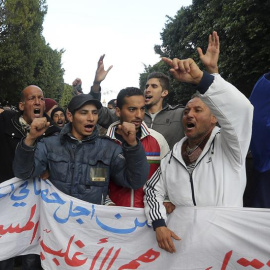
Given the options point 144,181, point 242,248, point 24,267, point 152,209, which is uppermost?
point 144,181

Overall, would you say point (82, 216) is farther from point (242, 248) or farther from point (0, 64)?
point (0, 64)

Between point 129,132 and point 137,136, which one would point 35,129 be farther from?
point 137,136

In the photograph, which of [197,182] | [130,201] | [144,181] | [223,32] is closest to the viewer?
[197,182]

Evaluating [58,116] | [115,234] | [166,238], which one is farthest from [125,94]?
[58,116]

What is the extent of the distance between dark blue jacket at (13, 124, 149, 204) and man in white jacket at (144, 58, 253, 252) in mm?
293

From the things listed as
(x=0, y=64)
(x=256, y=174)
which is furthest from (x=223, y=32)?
(x=0, y=64)

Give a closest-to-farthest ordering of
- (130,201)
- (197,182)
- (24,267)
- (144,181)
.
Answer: (197,182) → (144,181) → (130,201) → (24,267)

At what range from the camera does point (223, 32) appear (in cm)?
1584

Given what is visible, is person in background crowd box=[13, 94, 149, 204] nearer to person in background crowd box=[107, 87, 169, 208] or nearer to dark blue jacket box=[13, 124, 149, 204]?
dark blue jacket box=[13, 124, 149, 204]

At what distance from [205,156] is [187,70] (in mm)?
682

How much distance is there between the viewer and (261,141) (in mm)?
2912

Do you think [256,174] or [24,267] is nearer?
[256,174]

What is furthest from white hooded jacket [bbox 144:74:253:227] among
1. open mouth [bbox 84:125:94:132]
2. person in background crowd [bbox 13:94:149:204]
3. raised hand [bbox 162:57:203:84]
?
open mouth [bbox 84:125:94:132]

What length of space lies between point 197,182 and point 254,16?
12.5 metres
